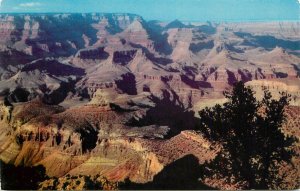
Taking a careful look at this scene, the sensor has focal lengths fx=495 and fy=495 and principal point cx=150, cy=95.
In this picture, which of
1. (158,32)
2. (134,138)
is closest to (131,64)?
(158,32)

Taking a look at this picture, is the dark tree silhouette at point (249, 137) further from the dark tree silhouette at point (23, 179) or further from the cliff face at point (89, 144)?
the dark tree silhouette at point (23, 179)

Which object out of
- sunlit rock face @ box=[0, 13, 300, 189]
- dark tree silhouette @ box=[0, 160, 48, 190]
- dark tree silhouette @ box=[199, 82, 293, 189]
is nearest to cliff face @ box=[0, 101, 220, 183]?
sunlit rock face @ box=[0, 13, 300, 189]

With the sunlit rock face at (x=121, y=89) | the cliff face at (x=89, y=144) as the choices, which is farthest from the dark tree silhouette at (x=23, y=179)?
the cliff face at (x=89, y=144)

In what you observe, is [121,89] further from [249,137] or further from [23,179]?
[249,137]

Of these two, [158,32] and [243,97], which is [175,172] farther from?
[158,32]

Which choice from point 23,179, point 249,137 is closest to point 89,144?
point 23,179

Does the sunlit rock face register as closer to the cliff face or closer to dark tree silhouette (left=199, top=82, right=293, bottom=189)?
the cliff face
